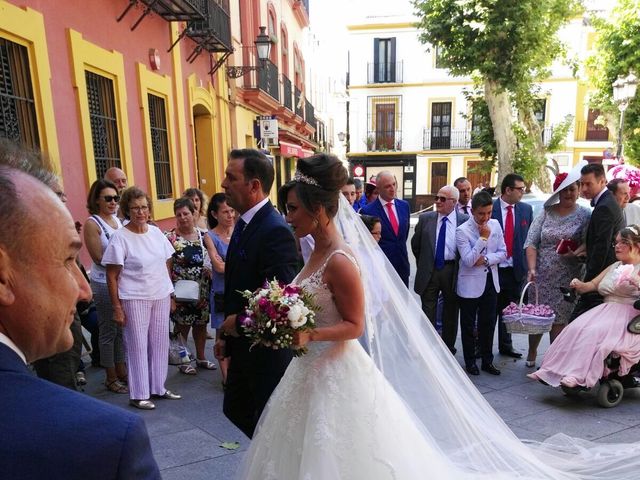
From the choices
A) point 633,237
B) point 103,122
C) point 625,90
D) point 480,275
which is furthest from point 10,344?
point 625,90

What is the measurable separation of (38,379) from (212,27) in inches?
389

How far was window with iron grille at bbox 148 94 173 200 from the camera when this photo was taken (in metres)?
7.86

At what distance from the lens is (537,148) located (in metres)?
13.2

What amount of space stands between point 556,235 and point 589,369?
1.40 metres

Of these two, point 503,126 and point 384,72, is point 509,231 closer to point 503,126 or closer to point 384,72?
point 503,126

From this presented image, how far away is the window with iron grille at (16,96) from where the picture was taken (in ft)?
14.5

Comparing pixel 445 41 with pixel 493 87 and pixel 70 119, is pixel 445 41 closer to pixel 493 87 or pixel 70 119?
pixel 493 87

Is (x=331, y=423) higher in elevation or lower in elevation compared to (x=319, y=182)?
lower

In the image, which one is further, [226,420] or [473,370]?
[473,370]

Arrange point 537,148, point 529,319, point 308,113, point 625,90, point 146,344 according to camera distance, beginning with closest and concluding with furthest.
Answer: point 146,344 < point 529,319 < point 625,90 < point 537,148 < point 308,113

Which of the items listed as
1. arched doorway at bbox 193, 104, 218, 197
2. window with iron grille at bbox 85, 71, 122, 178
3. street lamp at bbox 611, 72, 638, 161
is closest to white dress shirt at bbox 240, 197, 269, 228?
window with iron grille at bbox 85, 71, 122, 178

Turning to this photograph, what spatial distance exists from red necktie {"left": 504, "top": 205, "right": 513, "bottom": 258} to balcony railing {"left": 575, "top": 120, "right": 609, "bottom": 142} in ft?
84.3

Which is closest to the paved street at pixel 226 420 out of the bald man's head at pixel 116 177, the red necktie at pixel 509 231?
the red necktie at pixel 509 231

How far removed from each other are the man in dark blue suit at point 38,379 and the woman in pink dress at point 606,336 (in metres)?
3.91
